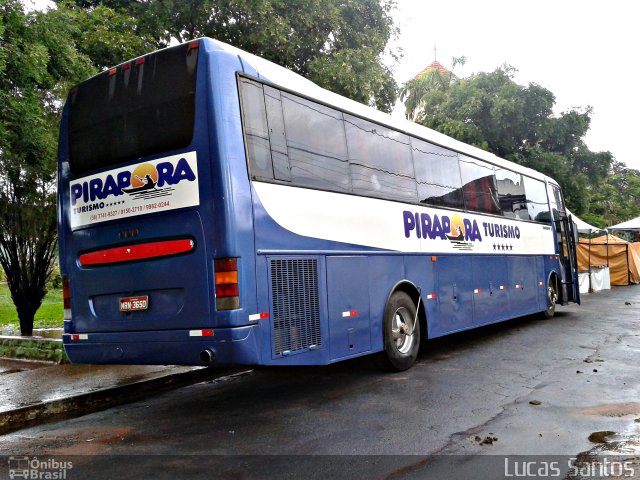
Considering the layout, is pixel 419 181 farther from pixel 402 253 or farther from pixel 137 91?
pixel 137 91

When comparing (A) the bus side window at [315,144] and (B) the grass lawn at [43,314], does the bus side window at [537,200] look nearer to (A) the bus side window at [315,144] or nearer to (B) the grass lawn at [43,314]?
(A) the bus side window at [315,144]

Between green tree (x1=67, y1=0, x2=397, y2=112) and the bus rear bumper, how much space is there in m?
6.79

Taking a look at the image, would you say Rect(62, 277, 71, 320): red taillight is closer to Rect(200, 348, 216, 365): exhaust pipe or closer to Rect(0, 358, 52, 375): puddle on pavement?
Rect(200, 348, 216, 365): exhaust pipe

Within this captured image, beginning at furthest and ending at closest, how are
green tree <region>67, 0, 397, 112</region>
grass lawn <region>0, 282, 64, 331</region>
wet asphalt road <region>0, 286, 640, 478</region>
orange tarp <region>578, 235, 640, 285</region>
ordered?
orange tarp <region>578, 235, 640, 285</region> < grass lawn <region>0, 282, 64, 331</region> < green tree <region>67, 0, 397, 112</region> < wet asphalt road <region>0, 286, 640, 478</region>

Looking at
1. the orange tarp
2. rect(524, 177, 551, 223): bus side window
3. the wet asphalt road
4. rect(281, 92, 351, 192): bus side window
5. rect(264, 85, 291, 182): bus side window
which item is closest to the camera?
the wet asphalt road

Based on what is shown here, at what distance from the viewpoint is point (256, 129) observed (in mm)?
5738

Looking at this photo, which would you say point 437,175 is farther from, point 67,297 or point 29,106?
point 29,106

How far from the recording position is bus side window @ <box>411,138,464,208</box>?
869cm

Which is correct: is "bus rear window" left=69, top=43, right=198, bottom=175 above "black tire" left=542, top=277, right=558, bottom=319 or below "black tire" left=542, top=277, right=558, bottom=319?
above

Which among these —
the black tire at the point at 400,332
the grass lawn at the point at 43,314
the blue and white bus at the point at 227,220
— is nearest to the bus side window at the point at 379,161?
the blue and white bus at the point at 227,220

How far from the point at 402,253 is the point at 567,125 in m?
20.4

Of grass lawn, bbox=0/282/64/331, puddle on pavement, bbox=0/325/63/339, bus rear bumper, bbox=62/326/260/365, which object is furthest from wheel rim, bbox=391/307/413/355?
grass lawn, bbox=0/282/64/331

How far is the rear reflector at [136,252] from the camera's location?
5.53m

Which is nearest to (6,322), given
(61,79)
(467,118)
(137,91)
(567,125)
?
(61,79)
